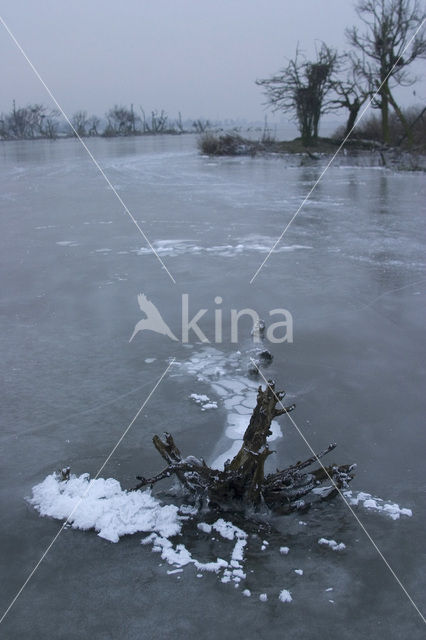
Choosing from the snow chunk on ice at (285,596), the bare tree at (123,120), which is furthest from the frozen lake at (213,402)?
the bare tree at (123,120)

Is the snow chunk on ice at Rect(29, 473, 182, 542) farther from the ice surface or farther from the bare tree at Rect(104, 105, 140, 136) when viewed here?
the bare tree at Rect(104, 105, 140, 136)

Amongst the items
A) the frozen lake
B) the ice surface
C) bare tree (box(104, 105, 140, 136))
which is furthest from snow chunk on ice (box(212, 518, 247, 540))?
bare tree (box(104, 105, 140, 136))

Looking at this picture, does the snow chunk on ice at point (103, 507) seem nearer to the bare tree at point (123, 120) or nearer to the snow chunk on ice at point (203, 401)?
the snow chunk on ice at point (203, 401)

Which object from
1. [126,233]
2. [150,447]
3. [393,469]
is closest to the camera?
[393,469]

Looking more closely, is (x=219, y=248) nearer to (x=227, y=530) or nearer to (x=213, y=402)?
(x=213, y=402)

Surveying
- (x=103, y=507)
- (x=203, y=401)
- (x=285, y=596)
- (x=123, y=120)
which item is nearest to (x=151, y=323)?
(x=203, y=401)

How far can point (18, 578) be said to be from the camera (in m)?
2.21

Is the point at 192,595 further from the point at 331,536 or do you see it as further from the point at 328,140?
the point at 328,140

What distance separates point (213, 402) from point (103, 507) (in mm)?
1136

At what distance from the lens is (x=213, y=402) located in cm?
355

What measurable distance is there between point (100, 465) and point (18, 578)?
773 millimetres

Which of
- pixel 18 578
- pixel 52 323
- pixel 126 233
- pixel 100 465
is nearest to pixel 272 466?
pixel 100 465

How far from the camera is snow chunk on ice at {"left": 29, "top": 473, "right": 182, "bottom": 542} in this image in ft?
8.09

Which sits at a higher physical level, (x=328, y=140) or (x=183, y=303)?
(x=328, y=140)
